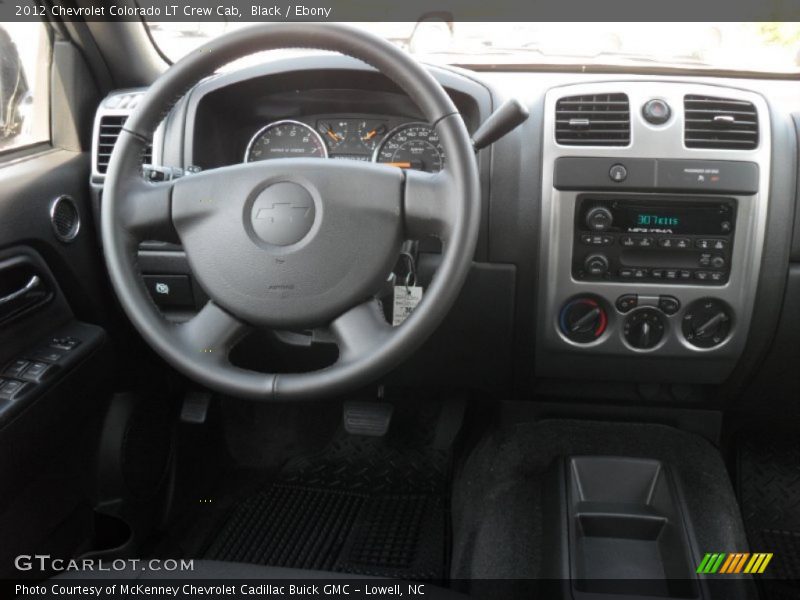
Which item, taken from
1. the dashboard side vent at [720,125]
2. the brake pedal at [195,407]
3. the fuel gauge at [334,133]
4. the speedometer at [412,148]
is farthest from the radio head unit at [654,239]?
the brake pedal at [195,407]

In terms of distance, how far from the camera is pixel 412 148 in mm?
1625

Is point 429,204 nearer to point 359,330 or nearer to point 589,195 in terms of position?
point 359,330

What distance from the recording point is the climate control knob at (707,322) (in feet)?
5.19

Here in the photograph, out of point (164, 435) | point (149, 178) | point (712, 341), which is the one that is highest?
point (149, 178)

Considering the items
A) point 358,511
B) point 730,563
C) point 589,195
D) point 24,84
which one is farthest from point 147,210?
point 730,563

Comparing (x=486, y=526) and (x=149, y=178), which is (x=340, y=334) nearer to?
(x=149, y=178)

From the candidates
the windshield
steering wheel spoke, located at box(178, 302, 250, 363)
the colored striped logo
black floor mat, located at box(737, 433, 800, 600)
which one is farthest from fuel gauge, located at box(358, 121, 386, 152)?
black floor mat, located at box(737, 433, 800, 600)

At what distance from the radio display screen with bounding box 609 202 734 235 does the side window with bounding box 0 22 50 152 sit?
1354 mm

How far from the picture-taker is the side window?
1.64 meters

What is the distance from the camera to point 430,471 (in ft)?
6.62

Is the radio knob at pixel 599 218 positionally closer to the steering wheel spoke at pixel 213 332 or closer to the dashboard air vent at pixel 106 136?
the steering wheel spoke at pixel 213 332

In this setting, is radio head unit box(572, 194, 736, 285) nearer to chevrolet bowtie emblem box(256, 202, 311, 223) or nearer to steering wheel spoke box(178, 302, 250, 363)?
chevrolet bowtie emblem box(256, 202, 311, 223)

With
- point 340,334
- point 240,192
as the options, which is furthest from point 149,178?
point 340,334

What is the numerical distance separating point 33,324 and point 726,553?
5.18 ft
